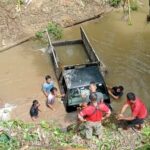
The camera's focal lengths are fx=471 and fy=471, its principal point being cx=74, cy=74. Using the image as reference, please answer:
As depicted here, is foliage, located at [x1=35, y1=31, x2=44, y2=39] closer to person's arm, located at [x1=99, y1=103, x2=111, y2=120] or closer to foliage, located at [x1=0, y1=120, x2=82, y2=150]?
foliage, located at [x1=0, y1=120, x2=82, y2=150]

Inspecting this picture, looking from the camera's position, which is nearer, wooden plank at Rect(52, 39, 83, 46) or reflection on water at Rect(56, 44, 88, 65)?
reflection on water at Rect(56, 44, 88, 65)

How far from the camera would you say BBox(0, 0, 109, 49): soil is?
24594 mm

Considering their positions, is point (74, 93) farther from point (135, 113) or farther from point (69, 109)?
point (135, 113)

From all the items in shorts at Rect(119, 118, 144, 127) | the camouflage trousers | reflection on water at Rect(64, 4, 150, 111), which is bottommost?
reflection on water at Rect(64, 4, 150, 111)

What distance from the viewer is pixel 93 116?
12430 mm

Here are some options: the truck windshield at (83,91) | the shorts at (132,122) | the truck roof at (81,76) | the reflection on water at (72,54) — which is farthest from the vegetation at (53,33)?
the shorts at (132,122)

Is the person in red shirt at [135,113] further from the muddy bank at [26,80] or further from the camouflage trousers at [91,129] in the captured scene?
the muddy bank at [26,80]

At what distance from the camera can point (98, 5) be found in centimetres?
2695

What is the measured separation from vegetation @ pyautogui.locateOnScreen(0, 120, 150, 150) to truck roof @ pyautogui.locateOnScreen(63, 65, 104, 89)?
416cm

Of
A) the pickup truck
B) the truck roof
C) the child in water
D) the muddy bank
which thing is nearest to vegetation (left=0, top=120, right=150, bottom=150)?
the muddy bank

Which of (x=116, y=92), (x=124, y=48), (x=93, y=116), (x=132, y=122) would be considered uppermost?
(x=93, y=116)

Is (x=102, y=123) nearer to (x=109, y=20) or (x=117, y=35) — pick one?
(x=117, y=35)

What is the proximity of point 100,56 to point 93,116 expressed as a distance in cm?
941

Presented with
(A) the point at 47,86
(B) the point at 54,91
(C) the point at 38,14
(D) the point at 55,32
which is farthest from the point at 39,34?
(B) the point at 54,91
